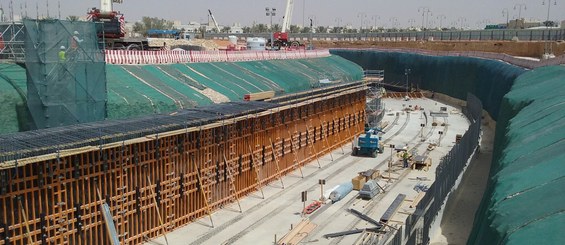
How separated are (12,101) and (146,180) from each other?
20.8 feet

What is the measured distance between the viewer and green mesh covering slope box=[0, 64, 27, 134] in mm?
20839

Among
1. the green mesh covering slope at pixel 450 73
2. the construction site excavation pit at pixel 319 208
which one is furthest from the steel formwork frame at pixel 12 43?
the green mesh covering slope at pixel 450 73

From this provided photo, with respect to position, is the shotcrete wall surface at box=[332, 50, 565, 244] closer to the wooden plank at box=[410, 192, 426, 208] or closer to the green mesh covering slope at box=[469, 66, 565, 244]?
the green mesh covering slope at box=[469, 66, 565, 244]

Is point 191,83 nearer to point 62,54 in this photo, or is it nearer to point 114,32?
point 62,54

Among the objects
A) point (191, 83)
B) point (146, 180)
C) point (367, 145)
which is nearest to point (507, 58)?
point (367, 145)

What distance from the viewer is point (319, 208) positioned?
26.2 metres

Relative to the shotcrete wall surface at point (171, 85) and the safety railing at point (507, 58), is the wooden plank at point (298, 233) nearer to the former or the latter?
the shotcrete wall surface at point (171, 85)

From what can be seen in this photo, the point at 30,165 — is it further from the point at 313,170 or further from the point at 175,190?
the point at 313,170

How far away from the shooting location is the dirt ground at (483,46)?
7012 cm

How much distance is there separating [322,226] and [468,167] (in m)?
13.5

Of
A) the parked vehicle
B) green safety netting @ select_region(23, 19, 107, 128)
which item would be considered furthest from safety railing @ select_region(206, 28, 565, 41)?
green safety netting @ select_region(23, 19, 107, 128)

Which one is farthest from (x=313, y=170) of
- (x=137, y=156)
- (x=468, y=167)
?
(x=137, y=156)

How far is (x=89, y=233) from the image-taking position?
1856cm

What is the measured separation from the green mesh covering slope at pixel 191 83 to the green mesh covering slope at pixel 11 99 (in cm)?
377
